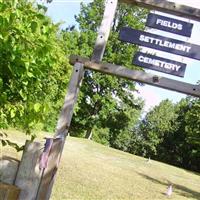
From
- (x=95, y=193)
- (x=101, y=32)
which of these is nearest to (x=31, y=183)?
(x=101, y=32)

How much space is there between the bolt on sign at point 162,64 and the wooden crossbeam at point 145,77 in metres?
0.16

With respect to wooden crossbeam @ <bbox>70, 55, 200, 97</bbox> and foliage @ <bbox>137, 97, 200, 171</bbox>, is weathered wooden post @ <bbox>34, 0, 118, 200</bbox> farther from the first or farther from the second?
foliage @ <bbox>137, 97, 200, 171</bbox>

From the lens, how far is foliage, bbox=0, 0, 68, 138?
487 cm

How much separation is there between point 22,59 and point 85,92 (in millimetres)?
46296

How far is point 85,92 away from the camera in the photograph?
51.4m

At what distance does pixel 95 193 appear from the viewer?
15.7 meters

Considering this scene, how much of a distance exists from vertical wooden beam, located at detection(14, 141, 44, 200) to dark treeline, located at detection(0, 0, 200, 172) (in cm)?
51

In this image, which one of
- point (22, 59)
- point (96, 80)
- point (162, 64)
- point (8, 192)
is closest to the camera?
point (22, 59)

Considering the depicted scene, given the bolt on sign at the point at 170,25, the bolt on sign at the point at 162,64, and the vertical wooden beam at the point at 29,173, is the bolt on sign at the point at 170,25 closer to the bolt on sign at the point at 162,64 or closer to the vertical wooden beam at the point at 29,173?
the bolt on sign at the point at 162,64

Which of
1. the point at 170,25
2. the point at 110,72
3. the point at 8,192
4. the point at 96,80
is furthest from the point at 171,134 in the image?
the point at 8,192

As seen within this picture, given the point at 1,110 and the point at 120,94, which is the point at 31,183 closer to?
the point at 1,110

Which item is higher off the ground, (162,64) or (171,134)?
(162,64)

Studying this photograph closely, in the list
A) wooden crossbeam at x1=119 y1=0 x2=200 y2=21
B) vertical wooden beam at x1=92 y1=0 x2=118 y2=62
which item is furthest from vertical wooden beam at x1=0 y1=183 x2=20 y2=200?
wooden crossbeam at x1=119 y1=0 x2=200 y2=21

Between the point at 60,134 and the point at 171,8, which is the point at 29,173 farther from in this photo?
the point at 171,8
